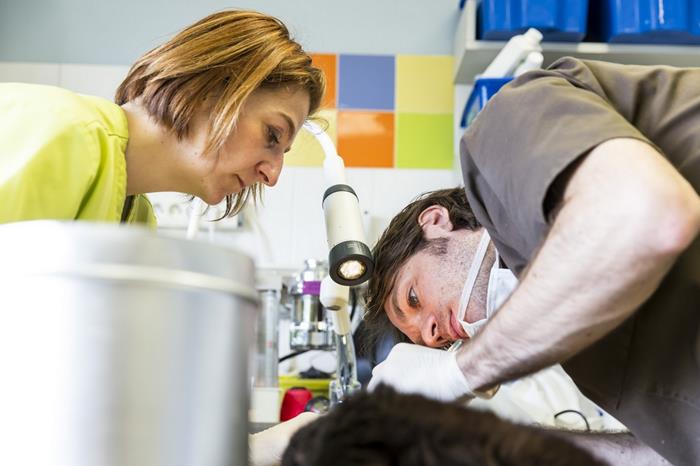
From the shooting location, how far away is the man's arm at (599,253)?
0.76 m

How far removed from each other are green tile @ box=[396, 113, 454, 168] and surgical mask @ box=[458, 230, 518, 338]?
58.9 inches

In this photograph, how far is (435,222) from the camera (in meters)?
1.46

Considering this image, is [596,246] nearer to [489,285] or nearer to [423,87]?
[489,285]

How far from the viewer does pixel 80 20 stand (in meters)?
2.88

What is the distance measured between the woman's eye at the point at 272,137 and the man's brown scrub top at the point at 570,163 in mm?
480

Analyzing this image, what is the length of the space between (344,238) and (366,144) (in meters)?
1.72

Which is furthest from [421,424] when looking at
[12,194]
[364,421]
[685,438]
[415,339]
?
[415,339]

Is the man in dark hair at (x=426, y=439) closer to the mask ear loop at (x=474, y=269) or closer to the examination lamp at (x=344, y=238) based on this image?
the examination lamp at (x=344, y=238)

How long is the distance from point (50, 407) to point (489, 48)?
243 cm

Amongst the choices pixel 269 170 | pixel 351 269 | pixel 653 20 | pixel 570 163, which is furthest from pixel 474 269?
pixel 653 20

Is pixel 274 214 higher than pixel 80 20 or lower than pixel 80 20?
lower

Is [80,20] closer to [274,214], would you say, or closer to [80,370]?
[274,214]

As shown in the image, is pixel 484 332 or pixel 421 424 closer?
pixel 421 424

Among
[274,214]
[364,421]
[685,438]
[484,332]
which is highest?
[364,421]
